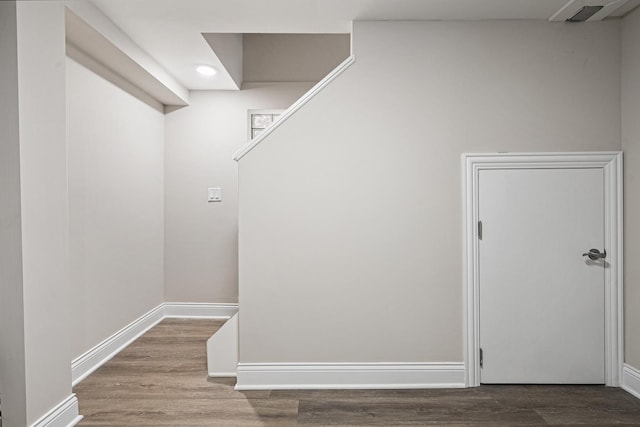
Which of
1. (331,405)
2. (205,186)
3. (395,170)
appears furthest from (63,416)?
(205,186)

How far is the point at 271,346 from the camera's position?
2848mm

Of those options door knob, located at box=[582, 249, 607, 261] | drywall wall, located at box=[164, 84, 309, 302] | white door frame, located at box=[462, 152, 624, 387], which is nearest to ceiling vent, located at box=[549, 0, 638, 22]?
white door frame, located at box=[462, 152, 624, 387]

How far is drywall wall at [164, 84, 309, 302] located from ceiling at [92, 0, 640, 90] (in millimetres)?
1429

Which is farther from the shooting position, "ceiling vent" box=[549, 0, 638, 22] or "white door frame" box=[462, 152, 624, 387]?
"white door frame" box=[462, 152, 624, 387]

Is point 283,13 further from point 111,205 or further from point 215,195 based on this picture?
point 215,195

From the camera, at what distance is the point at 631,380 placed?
274cm

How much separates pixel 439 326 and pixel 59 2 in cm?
276

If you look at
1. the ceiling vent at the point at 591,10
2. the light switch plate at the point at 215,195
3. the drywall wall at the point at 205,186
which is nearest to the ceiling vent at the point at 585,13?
the ceiling vent at the point at 591,10

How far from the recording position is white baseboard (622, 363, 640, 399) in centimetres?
269

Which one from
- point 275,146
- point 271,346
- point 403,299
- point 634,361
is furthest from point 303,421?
point 634,361

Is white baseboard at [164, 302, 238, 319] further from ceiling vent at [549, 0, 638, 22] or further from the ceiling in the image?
ceiling vent at [549, 0, 638, 22]

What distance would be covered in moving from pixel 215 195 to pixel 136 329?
4.77 ft

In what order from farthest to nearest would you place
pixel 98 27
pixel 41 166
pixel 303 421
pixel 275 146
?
pixel 275 146 < pixel 98 27 < pixel 303 421 < pixel 41 166

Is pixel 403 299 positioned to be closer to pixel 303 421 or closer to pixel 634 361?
pixel 303 421
